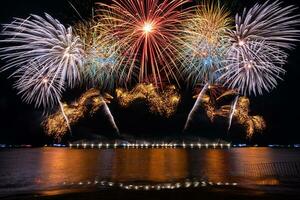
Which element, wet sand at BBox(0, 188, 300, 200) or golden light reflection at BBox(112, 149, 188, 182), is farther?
golden light reflection at BBox(112, 149, 188, 182)

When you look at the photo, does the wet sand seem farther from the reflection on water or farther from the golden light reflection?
the golden light reflection

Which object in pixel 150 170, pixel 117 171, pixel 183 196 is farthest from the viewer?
pixel 150 170

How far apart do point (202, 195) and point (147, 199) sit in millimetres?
3950

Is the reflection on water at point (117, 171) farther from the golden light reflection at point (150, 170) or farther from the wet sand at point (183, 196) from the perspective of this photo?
the wet sand at point (183, 196)

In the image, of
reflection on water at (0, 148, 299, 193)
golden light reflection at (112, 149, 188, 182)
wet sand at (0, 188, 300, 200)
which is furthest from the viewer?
golden light reflection at (112, 149, 188, 182)

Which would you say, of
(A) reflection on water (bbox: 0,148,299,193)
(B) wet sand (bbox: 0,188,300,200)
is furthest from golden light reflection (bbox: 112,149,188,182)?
(B) wet sand (bbox: 0,188,300,200)

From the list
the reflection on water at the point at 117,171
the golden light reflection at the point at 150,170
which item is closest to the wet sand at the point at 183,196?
the reflection on water at the point at 117,171

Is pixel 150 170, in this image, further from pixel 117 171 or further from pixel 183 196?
pixel 183 196

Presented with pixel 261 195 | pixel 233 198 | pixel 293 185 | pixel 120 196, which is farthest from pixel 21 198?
pixel 293 185

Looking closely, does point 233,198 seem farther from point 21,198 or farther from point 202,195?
point 21,198

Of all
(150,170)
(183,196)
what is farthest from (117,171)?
(183,196)

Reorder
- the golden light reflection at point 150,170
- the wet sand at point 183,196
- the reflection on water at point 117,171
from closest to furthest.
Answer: the wet sand at point 183,196 < the reflection on water at point 117,171 < the golden light reflection at point 150,170

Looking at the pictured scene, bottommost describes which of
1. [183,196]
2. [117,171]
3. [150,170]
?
[183,196]

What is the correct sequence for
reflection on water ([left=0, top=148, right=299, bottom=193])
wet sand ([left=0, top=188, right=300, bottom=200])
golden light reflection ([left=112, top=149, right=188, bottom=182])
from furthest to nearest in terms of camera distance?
golden light reflection ([left=112, top=149, right=188, bottom=182]), reflection on water ([left=0, top=148, right=299, bottom=193]), wet sand ([left=0, top=188, right=300, bottom=200])
